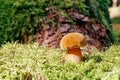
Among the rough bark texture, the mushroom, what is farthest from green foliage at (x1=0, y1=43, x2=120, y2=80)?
the rough bark texture

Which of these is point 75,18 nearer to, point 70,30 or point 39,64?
point 70,30

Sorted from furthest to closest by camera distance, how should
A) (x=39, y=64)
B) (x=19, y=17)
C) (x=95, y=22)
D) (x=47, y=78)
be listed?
(x=95, y=22) < (x=19, y=17) < (x=39, y=64) < (x=47, y=78)

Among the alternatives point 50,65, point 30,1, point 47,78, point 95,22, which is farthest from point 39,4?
point 47,78

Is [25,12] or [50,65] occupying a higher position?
[25,12]

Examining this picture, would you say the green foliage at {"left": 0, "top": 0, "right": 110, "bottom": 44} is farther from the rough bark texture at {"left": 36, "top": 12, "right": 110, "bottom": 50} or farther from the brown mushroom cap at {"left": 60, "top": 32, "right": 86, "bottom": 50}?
the brown mushroom cap at {"left": 60, "top": 32, "right": 86, "bottom": 50}

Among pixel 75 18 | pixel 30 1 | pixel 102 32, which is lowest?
pixel 102 32

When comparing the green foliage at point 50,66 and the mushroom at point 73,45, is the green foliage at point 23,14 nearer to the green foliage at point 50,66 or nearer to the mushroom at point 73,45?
the green foliage at point 50,66
